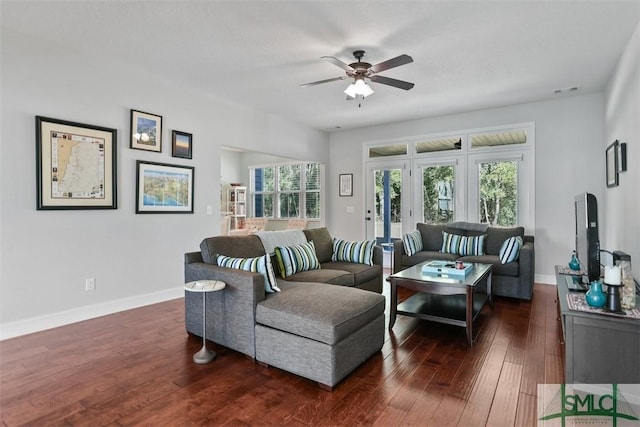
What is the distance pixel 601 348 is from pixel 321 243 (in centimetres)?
290

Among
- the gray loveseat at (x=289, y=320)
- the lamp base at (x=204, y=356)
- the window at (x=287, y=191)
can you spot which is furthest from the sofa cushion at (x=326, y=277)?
the window at (x=287, y=191)

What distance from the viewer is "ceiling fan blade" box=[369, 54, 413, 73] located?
9.37 feet

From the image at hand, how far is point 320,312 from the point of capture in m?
2.29

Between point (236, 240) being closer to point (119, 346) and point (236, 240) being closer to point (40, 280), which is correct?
point (119, 346)

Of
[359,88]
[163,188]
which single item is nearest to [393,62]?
[359,88]

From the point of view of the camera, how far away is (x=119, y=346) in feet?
9.52

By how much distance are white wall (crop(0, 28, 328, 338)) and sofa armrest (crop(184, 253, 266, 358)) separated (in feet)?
4.64

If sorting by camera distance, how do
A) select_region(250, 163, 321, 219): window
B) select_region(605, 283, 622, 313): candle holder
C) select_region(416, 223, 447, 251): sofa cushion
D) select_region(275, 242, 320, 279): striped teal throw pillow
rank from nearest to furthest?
select_region(605, 283, 622, 313): candle holder
select_region(275, 242, 320, 279): striped teal throw pillow
select_region(416, 223, 447, 251): sofa cushion
select_region(250, 163, 321, 219): window

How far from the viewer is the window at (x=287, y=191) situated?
8.20 m

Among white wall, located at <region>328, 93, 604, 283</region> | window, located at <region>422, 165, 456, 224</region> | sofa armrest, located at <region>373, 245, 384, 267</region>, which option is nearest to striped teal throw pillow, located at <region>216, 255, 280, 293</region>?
sofa armrest, located at <region>373, 245, 384, 267</region>

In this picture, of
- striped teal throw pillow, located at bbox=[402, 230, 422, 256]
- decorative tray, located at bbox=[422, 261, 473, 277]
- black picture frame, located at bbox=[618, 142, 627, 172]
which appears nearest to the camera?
black picture frame, located at bbox=[618, 142, 627, 172]

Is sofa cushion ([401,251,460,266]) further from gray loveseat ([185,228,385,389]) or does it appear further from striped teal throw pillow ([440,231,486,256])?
gray loveseat ([185,228,385,389])

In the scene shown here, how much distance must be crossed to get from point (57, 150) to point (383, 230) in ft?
16.9

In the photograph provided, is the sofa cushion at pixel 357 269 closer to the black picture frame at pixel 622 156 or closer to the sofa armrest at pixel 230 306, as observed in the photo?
the sofa armrest at pixel 230 306
